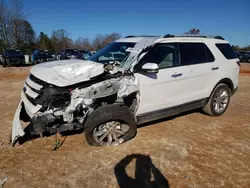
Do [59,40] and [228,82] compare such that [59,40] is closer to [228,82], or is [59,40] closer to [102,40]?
[102,40]

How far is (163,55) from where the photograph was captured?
12.4ft

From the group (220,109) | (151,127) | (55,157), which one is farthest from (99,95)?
(220,109)

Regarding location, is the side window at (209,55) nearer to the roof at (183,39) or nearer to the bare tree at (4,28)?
the roof at (183,39)

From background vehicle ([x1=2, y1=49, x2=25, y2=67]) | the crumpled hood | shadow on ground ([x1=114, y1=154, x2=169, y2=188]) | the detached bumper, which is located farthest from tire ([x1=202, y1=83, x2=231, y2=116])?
background vehicle ([x1=2, y1=49, x2=25, y2=67])

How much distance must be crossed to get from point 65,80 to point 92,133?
37.8 inches

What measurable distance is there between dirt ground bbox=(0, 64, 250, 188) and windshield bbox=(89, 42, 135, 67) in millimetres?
1582

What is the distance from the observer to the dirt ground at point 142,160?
8.45ft

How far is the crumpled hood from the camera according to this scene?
2891mm

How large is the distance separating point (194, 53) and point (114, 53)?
5.60 ft

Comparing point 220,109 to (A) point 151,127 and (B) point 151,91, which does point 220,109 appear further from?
(B) point 151,91

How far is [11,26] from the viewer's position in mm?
31875

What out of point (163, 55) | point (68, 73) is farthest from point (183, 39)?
point (68, 73)

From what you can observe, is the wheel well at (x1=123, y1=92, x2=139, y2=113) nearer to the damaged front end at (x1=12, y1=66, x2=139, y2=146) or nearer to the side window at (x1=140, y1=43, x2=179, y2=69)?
the damaged front end at (x1=12, y1=66, x2=139, y2=146)

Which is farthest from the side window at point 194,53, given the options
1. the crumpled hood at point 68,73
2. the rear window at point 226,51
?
the crumpled hood at point 68,73
